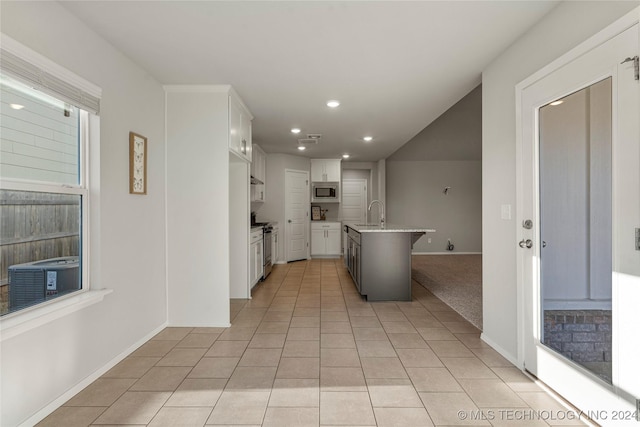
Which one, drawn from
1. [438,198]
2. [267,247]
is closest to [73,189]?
[267,247]

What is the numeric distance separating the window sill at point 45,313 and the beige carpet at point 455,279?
3.25 meters

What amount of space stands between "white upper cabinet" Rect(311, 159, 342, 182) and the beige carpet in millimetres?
2715

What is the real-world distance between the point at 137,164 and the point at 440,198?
24.4 ft

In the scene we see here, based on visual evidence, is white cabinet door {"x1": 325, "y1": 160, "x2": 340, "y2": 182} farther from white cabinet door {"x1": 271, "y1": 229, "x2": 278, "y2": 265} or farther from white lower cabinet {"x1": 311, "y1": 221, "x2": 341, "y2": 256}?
white cabinet door {"x1": 271, "y1": 229, "x2": 278, "y2": 265}

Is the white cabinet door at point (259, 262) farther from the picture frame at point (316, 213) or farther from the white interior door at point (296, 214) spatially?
the picture frame at point (316, 213)

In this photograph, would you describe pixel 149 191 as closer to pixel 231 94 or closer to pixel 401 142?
pixel 231 94

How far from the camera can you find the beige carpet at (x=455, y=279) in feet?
12.5

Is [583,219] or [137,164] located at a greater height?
[137,164]

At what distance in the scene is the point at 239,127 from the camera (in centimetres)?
364

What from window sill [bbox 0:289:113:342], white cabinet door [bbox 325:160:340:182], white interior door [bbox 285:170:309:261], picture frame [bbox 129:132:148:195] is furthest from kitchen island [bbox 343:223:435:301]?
white cabinet door [bbox 325:160:340:182]

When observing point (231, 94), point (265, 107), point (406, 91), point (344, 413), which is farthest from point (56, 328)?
point (406, 91)

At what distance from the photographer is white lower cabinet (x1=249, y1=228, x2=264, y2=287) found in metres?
4.46

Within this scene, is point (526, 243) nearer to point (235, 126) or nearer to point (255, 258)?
point (235, 126)

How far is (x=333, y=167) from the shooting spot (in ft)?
25.6
